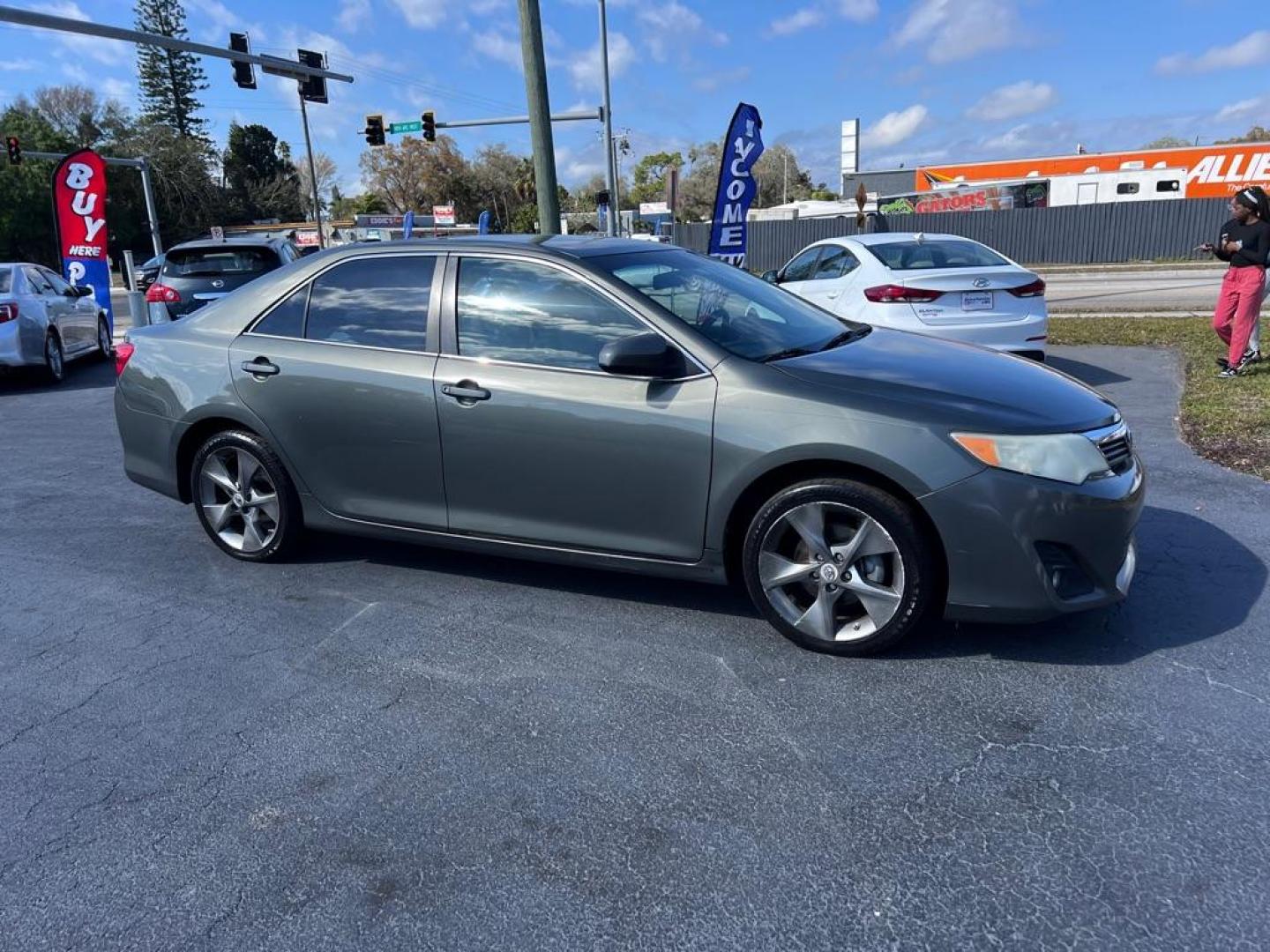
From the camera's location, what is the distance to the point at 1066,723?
3.04m

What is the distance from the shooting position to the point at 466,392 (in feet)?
13.0

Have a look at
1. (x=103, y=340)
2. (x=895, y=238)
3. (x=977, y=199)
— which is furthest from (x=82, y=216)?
(x=977, y=199)

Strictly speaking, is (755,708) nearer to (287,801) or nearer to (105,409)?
(287,801)

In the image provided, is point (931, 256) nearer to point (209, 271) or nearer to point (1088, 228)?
point (209, 271)

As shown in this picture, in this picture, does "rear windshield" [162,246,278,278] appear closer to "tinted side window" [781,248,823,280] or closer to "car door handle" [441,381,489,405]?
"tinted side window" [781,248,823,280]

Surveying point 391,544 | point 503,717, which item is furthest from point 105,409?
point 503,717

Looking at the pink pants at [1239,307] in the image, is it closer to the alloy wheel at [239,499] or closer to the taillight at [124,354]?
the alloy wheel at [239,499]

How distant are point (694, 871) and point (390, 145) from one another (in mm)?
84080

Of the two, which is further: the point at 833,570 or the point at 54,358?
the point at 54,358

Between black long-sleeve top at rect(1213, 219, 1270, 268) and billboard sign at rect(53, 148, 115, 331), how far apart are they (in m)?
16.5

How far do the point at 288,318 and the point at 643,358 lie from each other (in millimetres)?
2047

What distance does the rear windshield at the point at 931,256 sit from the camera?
8.95 m

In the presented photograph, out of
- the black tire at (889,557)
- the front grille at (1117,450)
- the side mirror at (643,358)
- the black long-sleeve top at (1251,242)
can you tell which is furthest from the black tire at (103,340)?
the black long-sleeve top at (1251,242)

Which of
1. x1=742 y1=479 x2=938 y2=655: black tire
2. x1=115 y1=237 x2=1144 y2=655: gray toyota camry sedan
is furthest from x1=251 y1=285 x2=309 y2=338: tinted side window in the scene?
x1=742 y1=479 x2=938 y2=655: black tire
